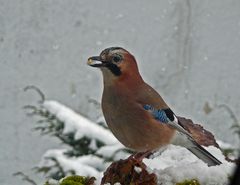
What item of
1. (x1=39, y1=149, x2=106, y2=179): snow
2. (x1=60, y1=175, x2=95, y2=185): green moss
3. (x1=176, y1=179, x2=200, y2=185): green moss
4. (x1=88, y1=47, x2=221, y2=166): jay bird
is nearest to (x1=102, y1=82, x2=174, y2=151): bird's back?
(x1=88, y1=47, x2=221, y2=166): jay bird

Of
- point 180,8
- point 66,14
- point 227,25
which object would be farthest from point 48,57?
point 227,25

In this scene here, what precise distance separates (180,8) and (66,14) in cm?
150

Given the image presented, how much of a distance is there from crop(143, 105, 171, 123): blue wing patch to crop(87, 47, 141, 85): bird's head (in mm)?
133

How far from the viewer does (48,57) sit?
8141 millimetres

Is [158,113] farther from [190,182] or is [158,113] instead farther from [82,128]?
[82,128]

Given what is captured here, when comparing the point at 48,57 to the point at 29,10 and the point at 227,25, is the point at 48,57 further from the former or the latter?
the point at 227,25

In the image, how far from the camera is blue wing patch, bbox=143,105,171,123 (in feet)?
7.66

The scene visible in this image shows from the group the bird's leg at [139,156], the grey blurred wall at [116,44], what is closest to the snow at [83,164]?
the bird's leg at [139,156]

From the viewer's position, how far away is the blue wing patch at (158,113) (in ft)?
7.66

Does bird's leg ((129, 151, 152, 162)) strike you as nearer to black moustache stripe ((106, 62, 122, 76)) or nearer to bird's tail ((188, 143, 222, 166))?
bird's tail ((188, 143, 222, 166))

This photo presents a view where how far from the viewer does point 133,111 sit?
232cm

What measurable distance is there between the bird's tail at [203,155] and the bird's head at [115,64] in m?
0.35

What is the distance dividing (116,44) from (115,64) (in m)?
5.71

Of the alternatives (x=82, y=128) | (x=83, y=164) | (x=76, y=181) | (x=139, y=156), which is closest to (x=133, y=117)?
(x=139, y=156)
